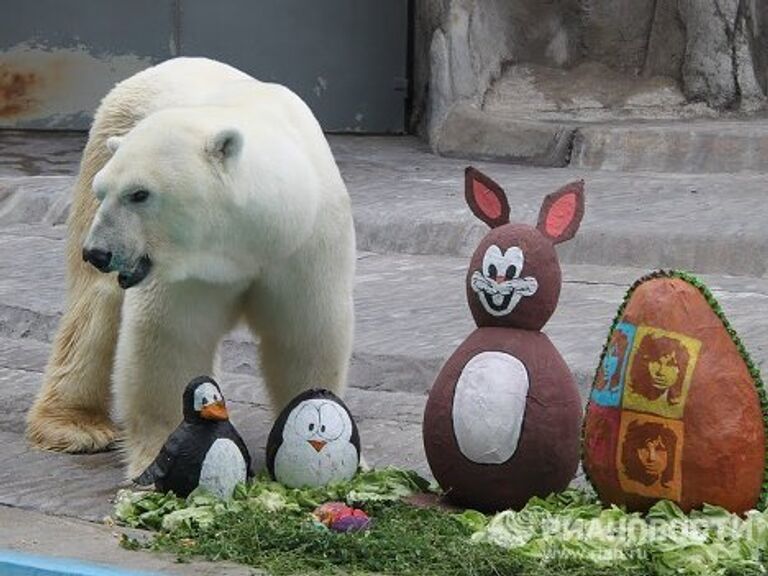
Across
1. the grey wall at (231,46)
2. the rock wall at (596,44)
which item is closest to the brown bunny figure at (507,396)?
the rock wall at (596,44)

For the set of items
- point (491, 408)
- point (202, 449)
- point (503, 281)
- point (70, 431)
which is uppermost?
point (503, 281)

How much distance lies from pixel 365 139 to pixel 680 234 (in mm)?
3729

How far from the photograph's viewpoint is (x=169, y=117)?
162 inches

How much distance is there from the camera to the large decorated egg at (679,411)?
374 cm

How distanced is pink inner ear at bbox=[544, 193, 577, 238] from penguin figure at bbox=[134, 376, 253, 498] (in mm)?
881

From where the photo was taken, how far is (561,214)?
13.6ft

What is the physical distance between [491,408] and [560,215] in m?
0.52

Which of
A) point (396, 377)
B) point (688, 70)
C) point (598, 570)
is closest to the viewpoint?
point (598, 570)

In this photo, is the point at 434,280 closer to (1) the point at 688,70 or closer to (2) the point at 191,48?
(1) the point at 688,70

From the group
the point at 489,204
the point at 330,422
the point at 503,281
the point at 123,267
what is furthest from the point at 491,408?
the point at 123,267

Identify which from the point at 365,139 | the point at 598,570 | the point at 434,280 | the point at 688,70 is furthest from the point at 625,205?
the point at 598,570

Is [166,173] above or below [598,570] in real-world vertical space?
above

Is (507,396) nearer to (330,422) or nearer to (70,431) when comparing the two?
(330,422)

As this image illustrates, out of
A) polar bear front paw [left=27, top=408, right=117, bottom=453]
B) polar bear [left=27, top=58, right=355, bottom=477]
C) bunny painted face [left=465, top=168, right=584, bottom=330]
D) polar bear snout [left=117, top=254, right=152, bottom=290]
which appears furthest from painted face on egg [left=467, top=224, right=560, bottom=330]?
polar bear front paw [left=27, top=408, right=117, bottom=453]
